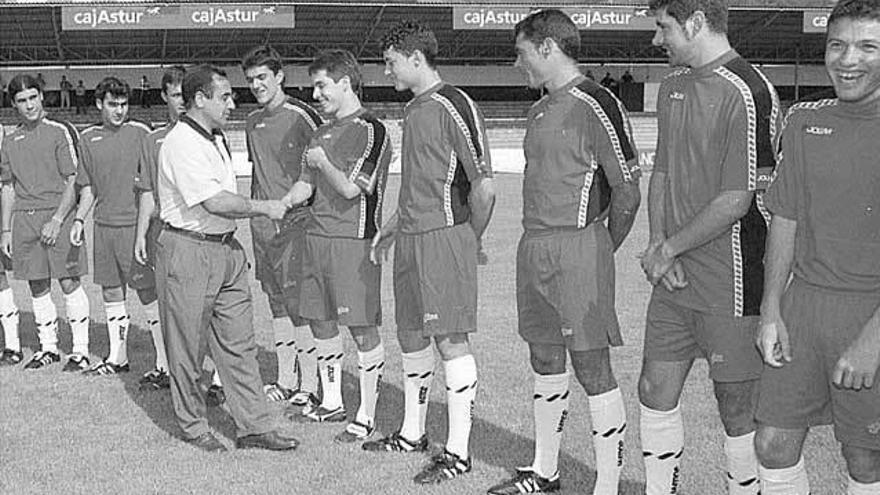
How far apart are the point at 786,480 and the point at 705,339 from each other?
27.9 inches

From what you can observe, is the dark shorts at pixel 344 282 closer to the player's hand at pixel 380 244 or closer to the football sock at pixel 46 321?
the player's hand at pixel 380 244

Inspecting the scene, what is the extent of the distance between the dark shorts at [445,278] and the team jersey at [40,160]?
376cm

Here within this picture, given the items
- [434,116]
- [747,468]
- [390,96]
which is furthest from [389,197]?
[390,96]

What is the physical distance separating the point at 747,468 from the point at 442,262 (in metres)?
1.83

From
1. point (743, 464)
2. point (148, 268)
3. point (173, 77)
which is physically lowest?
point (743, 464)

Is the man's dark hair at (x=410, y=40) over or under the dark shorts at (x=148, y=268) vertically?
over

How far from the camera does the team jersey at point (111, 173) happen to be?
24.3 feet

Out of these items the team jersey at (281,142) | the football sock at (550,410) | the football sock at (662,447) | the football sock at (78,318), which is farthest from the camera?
the football sock at (78,318)

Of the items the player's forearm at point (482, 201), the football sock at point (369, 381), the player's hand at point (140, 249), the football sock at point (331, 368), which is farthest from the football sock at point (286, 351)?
the player's forearm at point (482, 201)

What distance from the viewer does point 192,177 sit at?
214 inches

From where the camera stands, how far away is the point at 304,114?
257 inches

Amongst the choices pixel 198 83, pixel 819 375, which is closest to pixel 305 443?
pixel 198 83

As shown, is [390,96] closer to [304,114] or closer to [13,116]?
[13,116]

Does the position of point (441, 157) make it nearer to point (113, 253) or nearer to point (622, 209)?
point (622, 209)
